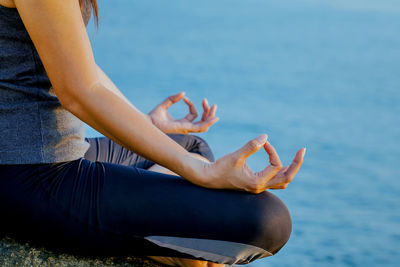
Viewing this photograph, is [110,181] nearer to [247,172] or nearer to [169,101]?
[247,172]

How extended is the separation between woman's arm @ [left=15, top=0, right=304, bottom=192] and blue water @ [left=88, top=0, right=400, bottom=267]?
0.33m

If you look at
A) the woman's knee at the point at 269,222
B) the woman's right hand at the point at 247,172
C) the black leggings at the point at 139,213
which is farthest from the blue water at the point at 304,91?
the woman's knee at the point at 269,222

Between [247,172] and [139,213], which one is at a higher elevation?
[247,172]

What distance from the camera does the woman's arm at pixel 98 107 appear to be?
1.07 meters

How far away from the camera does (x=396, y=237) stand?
4348mm

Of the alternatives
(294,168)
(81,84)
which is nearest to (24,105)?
(81,84)

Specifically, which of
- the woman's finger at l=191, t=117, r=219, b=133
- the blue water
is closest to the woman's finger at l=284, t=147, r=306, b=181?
the blue water

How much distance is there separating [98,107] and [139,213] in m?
0.25

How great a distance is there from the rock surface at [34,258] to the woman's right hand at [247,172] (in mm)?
376

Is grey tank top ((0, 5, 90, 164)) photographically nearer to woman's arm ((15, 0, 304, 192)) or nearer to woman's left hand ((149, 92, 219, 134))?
woman's arm ((15, 0, 304, 192))

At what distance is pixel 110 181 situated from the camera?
3.92 feet

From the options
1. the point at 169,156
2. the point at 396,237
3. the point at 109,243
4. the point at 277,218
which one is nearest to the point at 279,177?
the point at 277,218

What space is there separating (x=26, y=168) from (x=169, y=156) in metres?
0.32

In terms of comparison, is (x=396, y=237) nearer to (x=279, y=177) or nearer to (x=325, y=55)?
(x=279, y=177)
